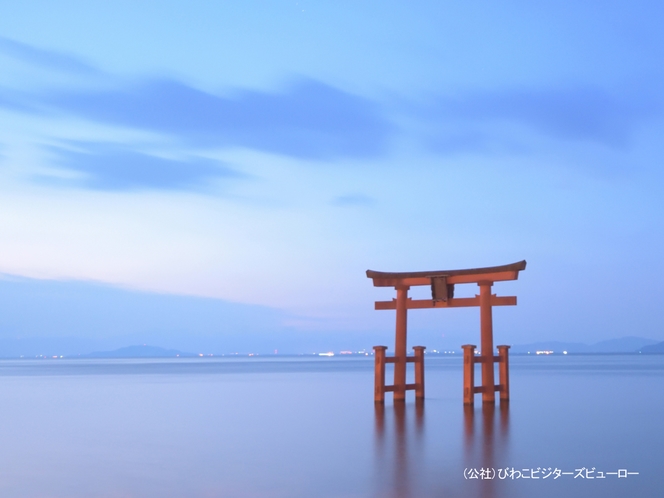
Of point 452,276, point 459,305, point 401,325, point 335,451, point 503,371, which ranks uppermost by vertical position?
point 452,276

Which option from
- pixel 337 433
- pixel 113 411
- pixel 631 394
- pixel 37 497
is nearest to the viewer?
pixel 37 497

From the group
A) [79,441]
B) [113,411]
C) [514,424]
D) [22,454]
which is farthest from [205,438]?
[113,411]

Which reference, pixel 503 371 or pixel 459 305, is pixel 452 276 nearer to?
pixel 459 305

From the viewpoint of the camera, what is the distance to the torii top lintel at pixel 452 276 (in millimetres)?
15555

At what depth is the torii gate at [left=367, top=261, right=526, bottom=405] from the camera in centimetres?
1591

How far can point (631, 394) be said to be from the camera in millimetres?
25594

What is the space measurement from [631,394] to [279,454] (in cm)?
1801

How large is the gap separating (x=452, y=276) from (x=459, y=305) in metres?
0.70

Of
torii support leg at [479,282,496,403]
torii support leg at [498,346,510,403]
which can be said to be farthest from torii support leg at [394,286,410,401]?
torii support leg at [498,346,510,403]

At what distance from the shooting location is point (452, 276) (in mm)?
16484

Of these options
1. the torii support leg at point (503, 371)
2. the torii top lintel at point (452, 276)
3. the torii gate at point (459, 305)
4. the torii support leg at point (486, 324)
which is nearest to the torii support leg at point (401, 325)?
the torii gate at point (459, 305)

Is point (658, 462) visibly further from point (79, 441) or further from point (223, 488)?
point (79, 441)

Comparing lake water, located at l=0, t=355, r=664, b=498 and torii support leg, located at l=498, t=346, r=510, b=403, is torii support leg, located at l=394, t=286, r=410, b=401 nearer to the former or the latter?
lake water, located at l=0, t=355, r=664, b=498

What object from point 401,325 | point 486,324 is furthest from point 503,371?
point 401,325
